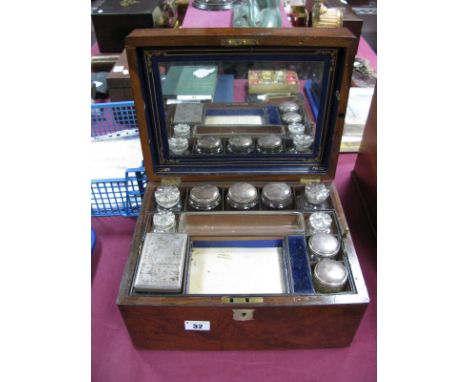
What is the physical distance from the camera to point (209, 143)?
44.9 inches

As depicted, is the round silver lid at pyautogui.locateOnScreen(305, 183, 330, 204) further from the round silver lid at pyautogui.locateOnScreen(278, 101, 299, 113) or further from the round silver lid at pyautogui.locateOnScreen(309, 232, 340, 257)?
the round silver lid at pyautogui.locateOnScreen(278, 101, 299, 113)

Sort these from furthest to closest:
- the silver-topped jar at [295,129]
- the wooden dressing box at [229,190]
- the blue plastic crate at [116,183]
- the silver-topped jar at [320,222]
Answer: the silver-topped jar at [295,129] → the blue plastic crate at [116,183] → the silver-topped jar at [320,222] → the wooden dressing box at [229,190]

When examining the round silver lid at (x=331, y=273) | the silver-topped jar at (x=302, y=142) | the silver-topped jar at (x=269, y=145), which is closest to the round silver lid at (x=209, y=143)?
the silver-topped jar at (x=269, y=145)

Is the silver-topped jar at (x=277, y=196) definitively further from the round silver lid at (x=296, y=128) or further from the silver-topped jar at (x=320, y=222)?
the round silver lid at (x=296, y=128)

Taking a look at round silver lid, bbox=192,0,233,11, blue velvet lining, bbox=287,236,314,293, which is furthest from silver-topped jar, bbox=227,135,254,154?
round silver lid, bbox=192,0,233,11

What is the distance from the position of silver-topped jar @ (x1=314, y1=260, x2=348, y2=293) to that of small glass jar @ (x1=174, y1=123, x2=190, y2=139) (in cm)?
61

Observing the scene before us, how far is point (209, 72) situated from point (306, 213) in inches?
22.1

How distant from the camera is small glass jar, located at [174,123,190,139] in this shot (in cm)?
114

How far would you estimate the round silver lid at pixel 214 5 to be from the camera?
2.16 metres

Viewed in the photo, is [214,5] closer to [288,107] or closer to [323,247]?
[288,107]

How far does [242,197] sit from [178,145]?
11.2 inches

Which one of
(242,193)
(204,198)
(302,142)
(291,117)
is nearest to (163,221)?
(204,198)

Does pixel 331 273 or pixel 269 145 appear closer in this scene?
pixel 331 273

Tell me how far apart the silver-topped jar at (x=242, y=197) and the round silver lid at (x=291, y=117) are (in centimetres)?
37
